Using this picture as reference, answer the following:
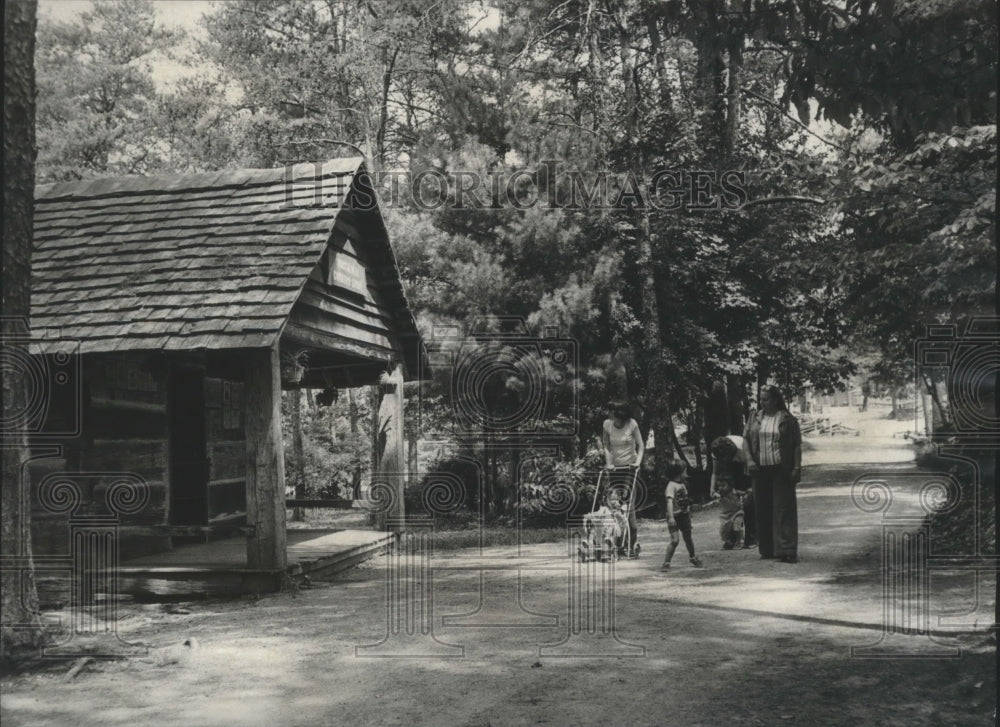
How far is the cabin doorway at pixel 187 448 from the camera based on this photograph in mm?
12820

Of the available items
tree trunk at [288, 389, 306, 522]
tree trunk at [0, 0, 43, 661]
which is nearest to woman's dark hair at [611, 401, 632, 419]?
tree trunk at [0, 0, 43, 661]

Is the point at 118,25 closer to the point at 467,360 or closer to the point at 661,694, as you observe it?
the point at 467,360

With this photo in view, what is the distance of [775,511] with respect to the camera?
10.3 metres

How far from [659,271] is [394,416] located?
8.80 m

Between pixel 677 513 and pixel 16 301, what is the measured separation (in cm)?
755

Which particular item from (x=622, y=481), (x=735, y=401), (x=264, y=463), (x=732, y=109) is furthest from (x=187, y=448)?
(x=732, y=109)

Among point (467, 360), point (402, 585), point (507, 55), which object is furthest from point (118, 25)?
point (402, 585)

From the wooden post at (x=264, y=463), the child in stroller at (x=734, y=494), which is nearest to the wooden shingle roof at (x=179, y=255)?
the wooden post at (x=264, y=463)

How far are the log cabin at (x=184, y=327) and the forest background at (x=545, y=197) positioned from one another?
4730mm

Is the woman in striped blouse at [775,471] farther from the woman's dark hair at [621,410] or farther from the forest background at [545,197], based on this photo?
the forest background at [545,197]

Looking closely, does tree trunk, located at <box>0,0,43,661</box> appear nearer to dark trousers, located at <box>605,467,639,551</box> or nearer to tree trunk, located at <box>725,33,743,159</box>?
dark trousers, located at <box>605,467,639,551</box>

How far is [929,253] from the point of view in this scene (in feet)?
34.7

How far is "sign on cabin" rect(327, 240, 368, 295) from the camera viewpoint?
11508mm

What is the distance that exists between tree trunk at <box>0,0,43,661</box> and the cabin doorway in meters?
6.28
